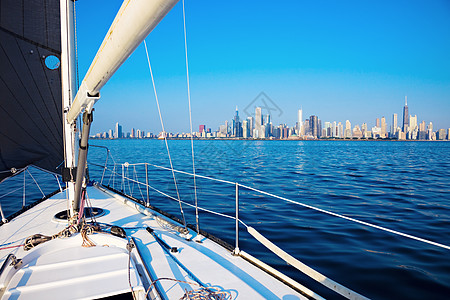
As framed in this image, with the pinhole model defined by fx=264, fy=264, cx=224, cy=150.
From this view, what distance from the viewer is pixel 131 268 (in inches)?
79.6

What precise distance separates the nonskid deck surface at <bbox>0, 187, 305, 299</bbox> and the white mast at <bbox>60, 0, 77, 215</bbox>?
0.67 m

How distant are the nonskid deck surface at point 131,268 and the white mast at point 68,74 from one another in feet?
2.20

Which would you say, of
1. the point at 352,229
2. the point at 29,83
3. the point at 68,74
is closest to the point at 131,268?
the point at 68,74

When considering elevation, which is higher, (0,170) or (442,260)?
(0,170)

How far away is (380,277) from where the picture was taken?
10.9ft

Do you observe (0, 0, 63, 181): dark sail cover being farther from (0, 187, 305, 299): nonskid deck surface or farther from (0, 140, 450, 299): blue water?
(0, 140, 450, 299): blue water

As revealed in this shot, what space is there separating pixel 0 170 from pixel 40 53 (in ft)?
4.66

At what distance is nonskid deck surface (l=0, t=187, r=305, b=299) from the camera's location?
1811mm

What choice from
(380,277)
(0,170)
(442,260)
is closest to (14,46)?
(0,170)

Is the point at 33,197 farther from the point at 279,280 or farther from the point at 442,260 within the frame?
the point at 442,260

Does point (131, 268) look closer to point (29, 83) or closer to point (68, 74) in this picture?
point (68, 74)

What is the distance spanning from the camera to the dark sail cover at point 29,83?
9.04 ft

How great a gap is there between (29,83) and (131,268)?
2498 millimetres

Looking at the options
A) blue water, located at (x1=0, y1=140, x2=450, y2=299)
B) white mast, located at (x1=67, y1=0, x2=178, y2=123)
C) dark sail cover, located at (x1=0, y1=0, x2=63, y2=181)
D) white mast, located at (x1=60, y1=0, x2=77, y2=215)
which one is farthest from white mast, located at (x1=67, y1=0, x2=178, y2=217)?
blue water, located at (x1=0, y1=140, x2=450, y2=299)
